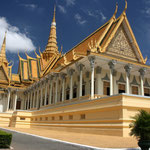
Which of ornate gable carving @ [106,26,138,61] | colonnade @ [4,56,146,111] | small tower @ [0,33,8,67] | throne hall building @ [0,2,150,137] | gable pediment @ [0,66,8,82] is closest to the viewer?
throne hall building @ [0,2,150,137]

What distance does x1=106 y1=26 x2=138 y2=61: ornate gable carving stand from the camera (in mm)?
17906

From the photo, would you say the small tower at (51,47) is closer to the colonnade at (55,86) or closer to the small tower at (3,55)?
the small tower at (3,55)

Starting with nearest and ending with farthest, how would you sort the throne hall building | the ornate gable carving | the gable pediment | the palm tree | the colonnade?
the palm tree
the throne hall building
the colonnade
the ornate gable carving
the gable pediment

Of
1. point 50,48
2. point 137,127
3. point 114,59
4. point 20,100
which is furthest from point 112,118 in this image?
point 50,48

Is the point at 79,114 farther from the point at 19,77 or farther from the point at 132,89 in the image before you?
the point at 19,77

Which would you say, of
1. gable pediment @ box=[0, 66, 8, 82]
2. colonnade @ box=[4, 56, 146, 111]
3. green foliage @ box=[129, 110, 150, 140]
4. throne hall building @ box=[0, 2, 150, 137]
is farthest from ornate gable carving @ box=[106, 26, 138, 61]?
gable pediment @ box=[0, 66, 8, 82]

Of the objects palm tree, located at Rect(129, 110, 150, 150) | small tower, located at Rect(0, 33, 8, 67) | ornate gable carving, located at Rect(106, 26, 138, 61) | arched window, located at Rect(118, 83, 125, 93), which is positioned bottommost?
palm tree, located at Rect(129, 110, 150, 150)

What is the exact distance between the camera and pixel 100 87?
1833 cm

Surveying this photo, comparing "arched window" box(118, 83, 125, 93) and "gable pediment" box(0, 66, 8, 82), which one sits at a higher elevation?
"gable pediment" box(0, 66, 8, 82)

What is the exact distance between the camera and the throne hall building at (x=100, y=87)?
10.3 metres

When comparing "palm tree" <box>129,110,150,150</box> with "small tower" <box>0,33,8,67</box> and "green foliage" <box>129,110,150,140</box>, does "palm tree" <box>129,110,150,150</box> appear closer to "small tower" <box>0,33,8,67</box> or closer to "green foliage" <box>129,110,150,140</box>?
"green foliage" <box>129,110,150,140</box>

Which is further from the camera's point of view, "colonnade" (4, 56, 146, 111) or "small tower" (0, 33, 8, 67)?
"small tower" (0, 33, 8, 67)

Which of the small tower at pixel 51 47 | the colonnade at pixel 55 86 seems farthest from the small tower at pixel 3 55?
the colonnade at pixel 55 86

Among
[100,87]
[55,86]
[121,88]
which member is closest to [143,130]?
[100,87]
